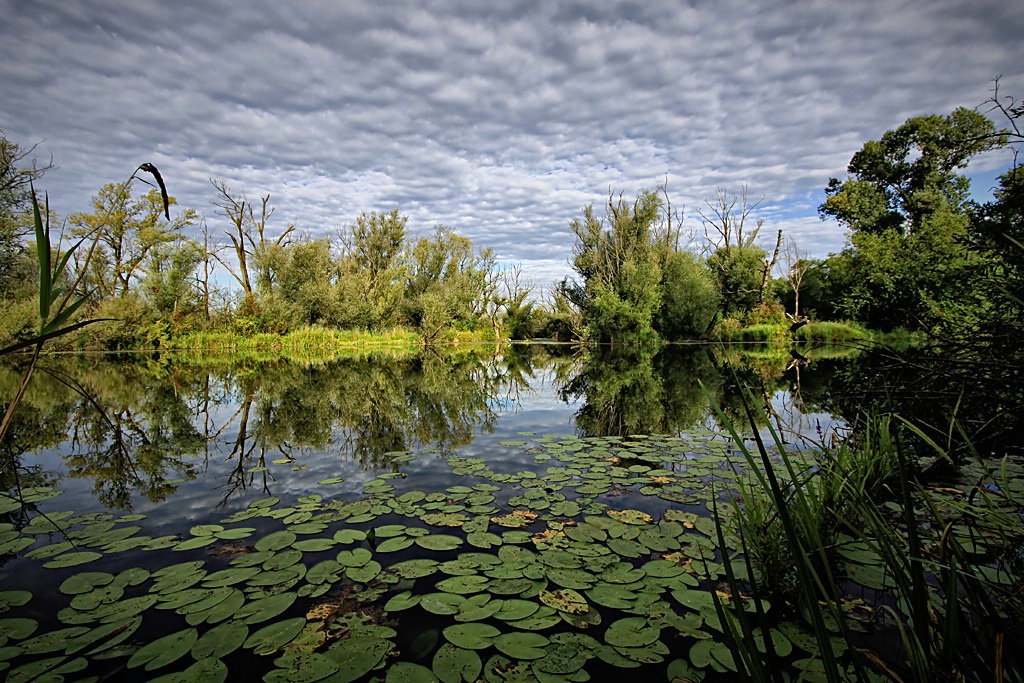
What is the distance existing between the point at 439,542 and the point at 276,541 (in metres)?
1.10

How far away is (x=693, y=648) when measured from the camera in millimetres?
2199

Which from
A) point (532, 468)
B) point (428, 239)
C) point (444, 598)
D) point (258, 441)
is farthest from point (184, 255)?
point (444, 598)

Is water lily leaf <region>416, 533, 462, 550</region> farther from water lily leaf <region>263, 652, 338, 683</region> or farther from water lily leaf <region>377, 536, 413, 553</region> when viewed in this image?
water lily leaf <region>263, 652, 338, 683</region>

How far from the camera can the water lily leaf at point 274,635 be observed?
2.19 m

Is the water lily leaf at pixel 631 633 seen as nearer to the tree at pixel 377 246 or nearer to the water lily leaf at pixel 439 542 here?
the water lily leaf at pixel 439 542

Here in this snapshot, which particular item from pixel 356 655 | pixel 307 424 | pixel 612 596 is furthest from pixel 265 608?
pixel 307 424

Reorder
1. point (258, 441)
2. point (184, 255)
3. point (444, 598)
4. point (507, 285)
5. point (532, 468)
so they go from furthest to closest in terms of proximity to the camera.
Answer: point (507, 285) → point (184, 255) → point (258, 441) → point (532, 468) → point (444, 598)

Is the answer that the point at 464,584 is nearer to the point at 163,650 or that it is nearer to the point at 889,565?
the point at 163,650

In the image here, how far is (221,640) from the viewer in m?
2.23

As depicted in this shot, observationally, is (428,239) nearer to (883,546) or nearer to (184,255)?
(184,255)

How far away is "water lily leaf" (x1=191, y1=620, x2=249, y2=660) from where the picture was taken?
215 centimetres

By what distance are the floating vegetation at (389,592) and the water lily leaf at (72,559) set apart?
0.01 m

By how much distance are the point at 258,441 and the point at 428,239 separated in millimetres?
33321

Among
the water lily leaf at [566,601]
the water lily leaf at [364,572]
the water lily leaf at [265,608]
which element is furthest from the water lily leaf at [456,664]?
the water lily leaf at [265,608]
